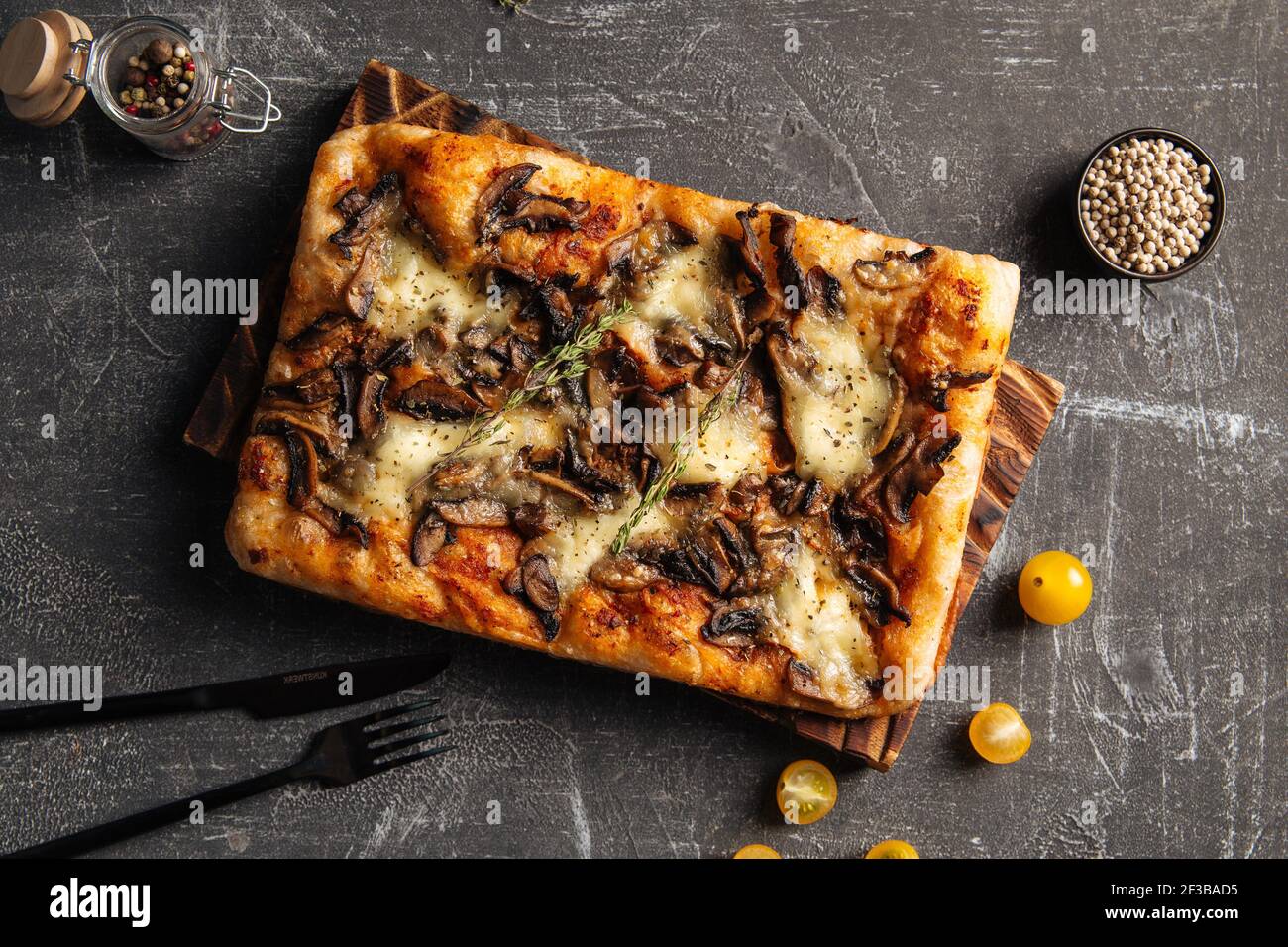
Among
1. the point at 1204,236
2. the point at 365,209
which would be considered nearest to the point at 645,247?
the point at 365,209

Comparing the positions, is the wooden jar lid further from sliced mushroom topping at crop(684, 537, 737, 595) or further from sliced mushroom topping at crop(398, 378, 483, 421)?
sliced mushroom topping at crop(684, 537, 737, 595)

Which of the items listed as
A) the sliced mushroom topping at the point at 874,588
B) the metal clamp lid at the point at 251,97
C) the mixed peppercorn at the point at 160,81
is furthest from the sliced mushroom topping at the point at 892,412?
the mixed peppercorn at the point at 160,81

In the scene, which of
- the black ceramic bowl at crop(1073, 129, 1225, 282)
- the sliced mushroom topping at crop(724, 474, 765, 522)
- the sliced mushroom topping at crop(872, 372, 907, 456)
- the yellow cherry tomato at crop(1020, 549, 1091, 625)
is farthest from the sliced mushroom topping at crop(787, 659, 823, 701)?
the black ceramic bowl at crop(1073, 129, 1225, 282)

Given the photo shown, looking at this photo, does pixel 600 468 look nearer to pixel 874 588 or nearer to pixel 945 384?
pixel 874 588

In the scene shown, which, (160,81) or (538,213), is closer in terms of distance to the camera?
(538,213)

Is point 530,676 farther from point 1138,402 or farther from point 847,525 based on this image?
point 1138,402

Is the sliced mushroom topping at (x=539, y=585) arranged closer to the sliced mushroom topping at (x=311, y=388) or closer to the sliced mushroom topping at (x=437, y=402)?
the sliced mushroom topping at (x=437, y=402)
